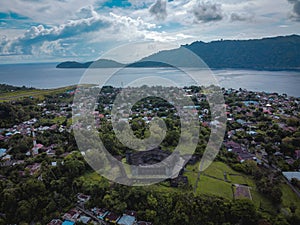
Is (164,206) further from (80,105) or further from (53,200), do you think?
(80,105)

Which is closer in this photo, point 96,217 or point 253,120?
point 96,217

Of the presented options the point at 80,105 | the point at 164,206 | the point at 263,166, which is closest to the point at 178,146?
the point at 263,166

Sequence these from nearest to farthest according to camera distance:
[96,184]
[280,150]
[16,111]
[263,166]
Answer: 1. [96,184]
2. [263,166]
3. [280,150]
4. [16,111]

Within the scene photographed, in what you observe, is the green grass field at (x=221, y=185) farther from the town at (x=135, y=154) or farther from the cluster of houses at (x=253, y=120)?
the cluster of houses at (x=253, y=120)

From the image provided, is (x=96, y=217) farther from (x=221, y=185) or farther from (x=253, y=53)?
(x=253, y=53)

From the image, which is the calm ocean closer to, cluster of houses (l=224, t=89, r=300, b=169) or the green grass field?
cluster of houses (l=224, t=89, r=300, b=169)

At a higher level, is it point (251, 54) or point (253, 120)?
point (251, 54)

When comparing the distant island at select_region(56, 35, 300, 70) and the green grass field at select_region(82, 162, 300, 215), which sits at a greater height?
the distant island at select_region(56, 35, 300, 70)

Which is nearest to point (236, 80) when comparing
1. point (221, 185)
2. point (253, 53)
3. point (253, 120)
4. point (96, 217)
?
point (253, 53)

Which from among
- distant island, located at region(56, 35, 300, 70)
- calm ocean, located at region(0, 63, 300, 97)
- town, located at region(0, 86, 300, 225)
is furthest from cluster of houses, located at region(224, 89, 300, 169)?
distant island, located at region(56, 35, 300, 70)
